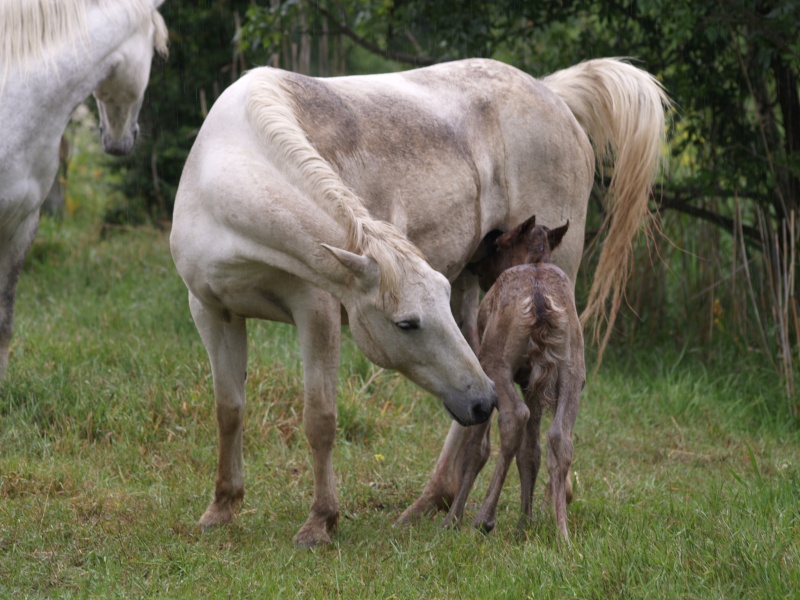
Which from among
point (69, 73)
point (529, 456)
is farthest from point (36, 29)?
point (529, 456)

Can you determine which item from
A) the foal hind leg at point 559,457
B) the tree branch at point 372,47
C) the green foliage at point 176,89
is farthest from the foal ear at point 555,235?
the green foliage at point 176,89

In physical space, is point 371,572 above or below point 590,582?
below

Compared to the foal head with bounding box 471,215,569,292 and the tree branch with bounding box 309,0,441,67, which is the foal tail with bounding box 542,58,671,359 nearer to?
the foal head with bounding box 471,215,569,292

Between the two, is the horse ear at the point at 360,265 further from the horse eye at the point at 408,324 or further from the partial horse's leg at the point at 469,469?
the partial horse's leg at the point at 469,469

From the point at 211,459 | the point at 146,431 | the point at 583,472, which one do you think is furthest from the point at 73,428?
the point at 583,472

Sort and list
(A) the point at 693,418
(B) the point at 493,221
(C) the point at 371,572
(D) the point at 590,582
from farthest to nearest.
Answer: (A) the point at 693,418, (B) the point at 493,221, (C) the point at 371,572, (D) the point at 590,582

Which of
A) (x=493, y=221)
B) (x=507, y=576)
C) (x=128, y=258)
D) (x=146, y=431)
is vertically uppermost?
(x=493, y=221)

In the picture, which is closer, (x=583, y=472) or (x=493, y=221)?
(x=493, y=221)

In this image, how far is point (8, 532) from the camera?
4.19 m

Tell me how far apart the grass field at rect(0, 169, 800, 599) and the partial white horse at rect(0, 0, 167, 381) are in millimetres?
771

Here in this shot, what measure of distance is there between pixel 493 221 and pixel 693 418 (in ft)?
7.19

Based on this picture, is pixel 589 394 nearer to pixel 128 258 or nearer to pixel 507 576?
pixel 507 576

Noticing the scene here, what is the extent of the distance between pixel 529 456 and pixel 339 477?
133 centimetres

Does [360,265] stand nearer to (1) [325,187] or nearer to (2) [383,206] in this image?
(1) [325,187]
